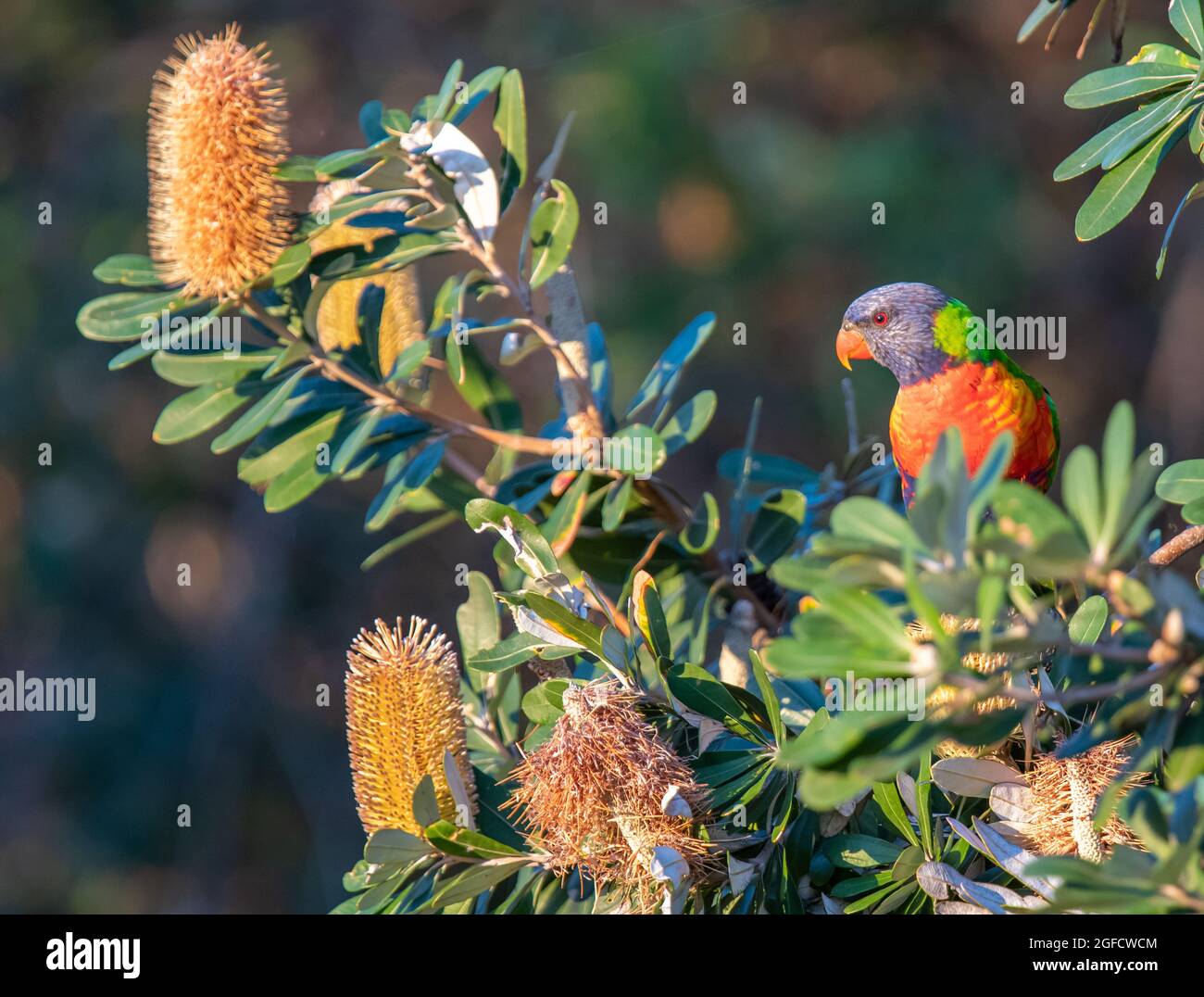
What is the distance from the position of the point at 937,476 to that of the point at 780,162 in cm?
408

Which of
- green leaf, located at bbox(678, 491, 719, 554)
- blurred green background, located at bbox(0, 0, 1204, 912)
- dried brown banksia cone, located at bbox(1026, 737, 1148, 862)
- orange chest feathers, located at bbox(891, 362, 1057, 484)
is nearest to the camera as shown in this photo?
dried brown banksia cone, located at bbox(1026, 737, 1148, 862)

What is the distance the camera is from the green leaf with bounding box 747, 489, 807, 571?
135cm

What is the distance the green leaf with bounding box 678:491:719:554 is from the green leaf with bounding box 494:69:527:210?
402 mm

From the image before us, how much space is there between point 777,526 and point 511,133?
0.54 metres

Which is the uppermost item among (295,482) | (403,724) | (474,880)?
(295,482)

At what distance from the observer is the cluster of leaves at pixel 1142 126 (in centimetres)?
101

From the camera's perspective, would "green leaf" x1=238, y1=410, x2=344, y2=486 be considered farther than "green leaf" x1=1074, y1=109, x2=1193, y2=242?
Yes

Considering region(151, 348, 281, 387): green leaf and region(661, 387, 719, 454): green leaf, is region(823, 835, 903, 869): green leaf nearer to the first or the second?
region(661, 387, 719, 454): green leaf

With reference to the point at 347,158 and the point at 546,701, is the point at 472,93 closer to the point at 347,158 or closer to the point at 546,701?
the point at 347,158

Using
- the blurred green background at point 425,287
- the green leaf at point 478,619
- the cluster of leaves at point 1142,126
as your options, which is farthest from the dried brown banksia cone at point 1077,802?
the blurred green background at point 425,287

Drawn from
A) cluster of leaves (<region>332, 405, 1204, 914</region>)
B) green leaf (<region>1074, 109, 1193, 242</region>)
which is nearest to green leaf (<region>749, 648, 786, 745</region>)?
cluster of leaves (<region>332, 405, 1204, 914</region>)

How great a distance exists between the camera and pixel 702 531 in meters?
1.31

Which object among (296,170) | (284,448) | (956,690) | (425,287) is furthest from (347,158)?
(425,287)
